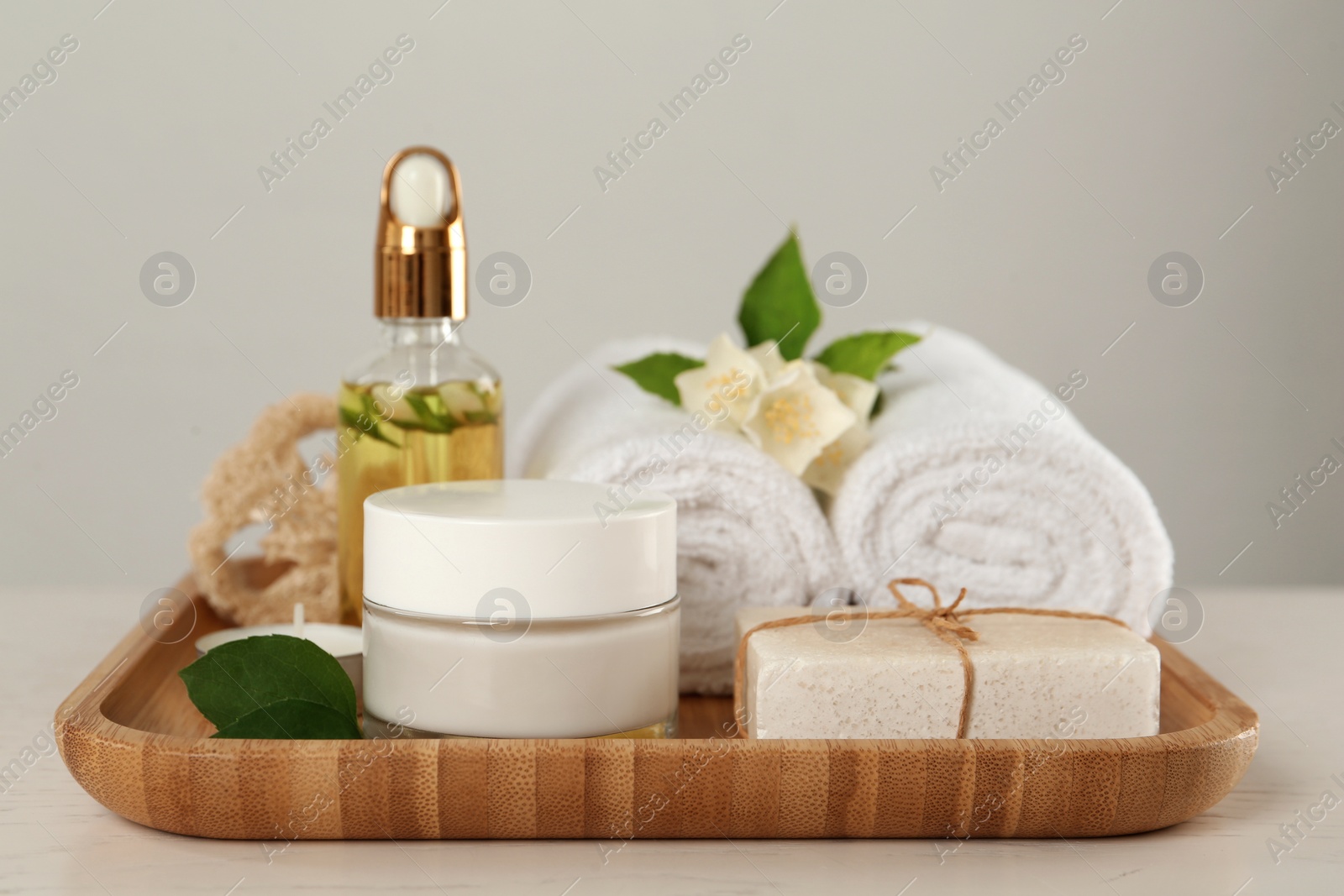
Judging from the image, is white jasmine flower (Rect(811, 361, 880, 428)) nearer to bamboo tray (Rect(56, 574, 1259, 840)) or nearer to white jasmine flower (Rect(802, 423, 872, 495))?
white jasmine flower (Rect(802, 423, 872, 495))

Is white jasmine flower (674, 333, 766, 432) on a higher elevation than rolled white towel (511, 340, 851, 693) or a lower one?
higher

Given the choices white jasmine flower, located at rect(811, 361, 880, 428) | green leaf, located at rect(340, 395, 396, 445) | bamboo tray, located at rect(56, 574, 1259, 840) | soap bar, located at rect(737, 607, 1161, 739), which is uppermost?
white jasmine flower, located at rect(811, 361, 880, 428)

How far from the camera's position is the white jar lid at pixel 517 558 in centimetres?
55

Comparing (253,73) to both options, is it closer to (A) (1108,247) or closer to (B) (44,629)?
(B) (44,629)

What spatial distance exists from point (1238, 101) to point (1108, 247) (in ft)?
0.61

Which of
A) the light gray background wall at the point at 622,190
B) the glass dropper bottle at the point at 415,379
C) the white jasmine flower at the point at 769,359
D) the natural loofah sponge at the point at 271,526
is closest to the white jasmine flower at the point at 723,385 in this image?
the white jasmine flower at the point at 769,359

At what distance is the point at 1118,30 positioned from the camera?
121 cm

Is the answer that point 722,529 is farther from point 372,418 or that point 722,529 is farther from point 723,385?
point 372,418

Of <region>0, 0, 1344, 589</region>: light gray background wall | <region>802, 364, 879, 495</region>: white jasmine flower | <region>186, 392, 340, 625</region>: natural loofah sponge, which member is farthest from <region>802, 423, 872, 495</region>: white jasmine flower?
<region>0, 0, 1344, 589</region>: light gray background wall

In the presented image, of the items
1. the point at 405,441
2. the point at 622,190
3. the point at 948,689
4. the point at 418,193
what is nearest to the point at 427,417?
the point at 405,441

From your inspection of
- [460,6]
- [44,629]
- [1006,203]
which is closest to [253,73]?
[460,6]

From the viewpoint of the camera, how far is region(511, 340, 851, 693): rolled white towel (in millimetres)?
712

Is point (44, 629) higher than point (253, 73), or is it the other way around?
point (253, 73)

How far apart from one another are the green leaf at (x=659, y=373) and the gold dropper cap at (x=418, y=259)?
5.8 inches
